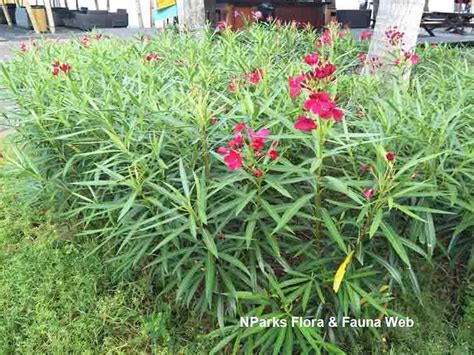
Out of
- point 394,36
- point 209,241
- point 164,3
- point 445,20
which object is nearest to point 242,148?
point 209,241

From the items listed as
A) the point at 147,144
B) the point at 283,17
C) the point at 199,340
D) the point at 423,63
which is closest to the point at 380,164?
the point at 147,144

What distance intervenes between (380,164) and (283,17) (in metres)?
9.50

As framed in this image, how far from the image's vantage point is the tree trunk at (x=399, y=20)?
118 inches

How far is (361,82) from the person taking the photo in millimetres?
2502

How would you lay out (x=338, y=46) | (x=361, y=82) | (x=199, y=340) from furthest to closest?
1. (x=338, y=46)
2. (x=361, y=82)
3. (x=199, y=340)

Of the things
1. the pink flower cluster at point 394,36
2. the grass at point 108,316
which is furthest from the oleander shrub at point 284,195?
the pink flower cluster at point 394,36

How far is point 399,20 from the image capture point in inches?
119

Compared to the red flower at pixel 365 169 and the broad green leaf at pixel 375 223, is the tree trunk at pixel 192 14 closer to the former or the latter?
the red flower at pixel 365 169

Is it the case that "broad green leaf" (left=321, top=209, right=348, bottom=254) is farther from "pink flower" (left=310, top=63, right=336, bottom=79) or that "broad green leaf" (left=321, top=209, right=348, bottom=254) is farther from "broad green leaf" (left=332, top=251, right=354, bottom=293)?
"pink flower" (left=310, top=63, right=336, bottom=79)

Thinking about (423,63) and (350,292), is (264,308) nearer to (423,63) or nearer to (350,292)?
(350,292)

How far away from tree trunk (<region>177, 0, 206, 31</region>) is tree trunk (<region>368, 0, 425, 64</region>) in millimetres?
1948

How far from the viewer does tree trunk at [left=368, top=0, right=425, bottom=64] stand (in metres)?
2.99

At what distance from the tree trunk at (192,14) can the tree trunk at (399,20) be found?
1948mm

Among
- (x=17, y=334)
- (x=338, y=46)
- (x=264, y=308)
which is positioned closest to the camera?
(x=264, y=308)
